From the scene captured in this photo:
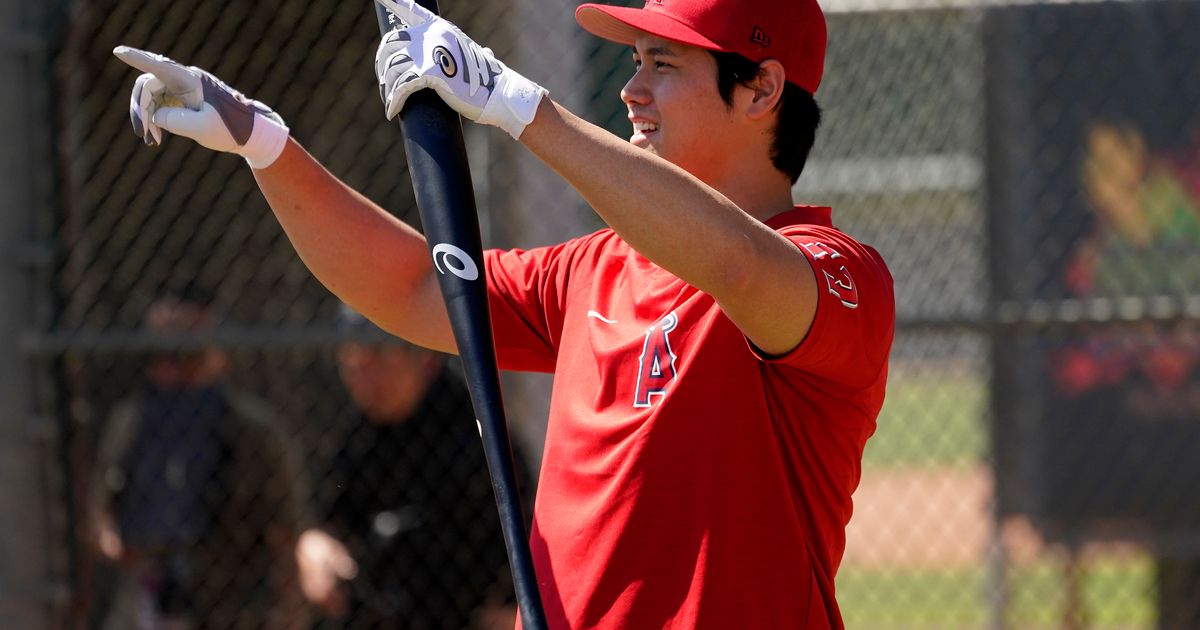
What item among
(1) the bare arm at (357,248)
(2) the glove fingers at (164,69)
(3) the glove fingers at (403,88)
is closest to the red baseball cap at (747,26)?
(3) the glove fingers at (403,88)

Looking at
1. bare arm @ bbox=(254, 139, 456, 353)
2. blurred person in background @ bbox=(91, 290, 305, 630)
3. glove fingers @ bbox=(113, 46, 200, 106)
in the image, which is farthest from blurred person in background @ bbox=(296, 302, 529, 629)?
glove fingers @ bbox=(113, 46, 200, 106)

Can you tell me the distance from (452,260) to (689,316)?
40 cm

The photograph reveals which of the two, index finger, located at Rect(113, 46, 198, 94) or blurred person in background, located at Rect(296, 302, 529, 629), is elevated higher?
index finger, located at Rect(113, 46, 198, 94)

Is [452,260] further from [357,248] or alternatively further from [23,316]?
[23,316]

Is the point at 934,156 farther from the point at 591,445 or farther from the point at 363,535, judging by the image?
the point at 591,445

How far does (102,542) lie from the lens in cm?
502

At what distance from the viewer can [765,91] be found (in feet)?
7.95

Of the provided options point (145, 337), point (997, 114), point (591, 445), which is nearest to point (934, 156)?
point (997, 114)

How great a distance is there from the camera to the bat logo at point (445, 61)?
2.12m

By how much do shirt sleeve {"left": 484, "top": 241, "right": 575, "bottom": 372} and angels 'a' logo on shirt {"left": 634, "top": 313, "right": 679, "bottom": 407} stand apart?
0.40m

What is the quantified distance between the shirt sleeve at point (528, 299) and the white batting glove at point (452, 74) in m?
0.56

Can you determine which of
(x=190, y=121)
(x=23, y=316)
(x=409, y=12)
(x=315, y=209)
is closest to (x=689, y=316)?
(x=409, y=12)

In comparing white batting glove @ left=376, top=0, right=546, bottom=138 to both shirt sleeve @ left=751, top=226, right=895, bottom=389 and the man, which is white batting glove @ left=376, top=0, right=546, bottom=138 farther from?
shirt sleeve @ left=751, top=226, right=895, bottom=389

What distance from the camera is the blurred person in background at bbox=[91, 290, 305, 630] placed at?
489 centimetres
